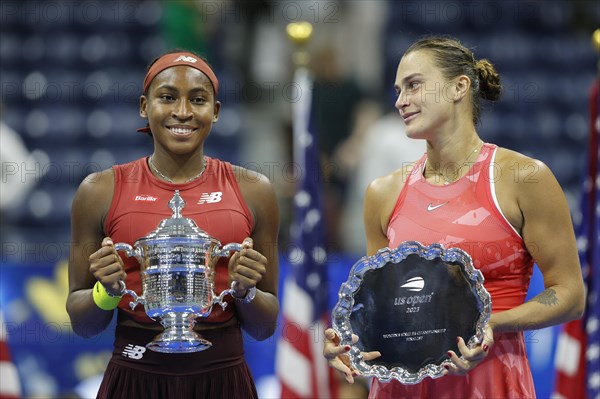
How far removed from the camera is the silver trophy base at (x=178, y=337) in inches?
120

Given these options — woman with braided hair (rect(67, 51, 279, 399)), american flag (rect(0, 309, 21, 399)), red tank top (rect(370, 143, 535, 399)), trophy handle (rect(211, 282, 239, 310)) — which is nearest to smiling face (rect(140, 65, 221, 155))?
woman with braided hair (rect(67, 51, 279, 399))

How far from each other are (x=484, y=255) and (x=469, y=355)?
0.35m

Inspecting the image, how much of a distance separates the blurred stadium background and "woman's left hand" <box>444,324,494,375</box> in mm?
4229

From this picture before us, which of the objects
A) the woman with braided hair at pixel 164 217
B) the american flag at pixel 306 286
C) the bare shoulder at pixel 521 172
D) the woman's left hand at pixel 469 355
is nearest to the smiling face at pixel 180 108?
the woman with braided hair at pixel 164 217

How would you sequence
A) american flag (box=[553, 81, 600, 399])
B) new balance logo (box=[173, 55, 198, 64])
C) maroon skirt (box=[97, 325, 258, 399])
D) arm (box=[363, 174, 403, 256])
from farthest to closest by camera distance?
1. american flag (box=[553, 81, 600, 399])
2. arm (box=[363, 174, 403, 256])
3. new balance logo (box=[173, 55, 198, 64])
4. maroon skirt (box=[97, 325, 258, 399])

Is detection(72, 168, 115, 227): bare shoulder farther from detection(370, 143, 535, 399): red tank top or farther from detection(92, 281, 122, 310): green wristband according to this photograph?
detection(370, 143, 535, 399): red tank top

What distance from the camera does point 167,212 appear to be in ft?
10.8

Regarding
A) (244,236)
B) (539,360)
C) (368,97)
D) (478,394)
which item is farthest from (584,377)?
(368,97)

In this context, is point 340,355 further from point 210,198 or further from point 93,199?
point 93,199

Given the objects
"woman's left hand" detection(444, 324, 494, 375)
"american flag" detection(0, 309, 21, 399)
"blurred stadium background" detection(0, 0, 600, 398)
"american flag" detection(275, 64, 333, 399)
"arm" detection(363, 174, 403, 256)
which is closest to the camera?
"woman's left hand" detection(444, 324, 494, 375)

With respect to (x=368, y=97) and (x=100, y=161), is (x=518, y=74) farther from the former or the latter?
(x=100, y=161)

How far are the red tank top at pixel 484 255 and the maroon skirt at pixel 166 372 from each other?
48cm

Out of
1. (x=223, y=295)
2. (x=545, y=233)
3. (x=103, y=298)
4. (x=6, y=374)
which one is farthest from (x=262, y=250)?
(x=6, y=374)

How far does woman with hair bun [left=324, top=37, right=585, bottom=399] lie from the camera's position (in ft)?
10.4
